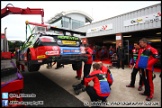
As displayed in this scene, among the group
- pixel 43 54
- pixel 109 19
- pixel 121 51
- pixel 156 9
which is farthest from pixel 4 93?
Result: pixel 109 19

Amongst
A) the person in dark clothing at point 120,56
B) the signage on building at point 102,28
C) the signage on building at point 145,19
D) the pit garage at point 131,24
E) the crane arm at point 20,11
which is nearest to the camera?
the crane arm at point 20,11

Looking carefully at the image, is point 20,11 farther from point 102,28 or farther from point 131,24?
point 102,28

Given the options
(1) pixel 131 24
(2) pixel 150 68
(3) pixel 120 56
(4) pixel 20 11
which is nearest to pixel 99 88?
(2) pixel 150 68

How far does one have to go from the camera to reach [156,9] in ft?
26.1

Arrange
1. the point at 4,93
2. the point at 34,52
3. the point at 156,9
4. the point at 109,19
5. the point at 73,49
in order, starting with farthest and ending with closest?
the point at 109,19
the point at 156,9
the point at 73,49
the point at 34,52
the point at 4,93

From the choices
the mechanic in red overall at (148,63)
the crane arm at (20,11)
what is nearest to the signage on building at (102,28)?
the crane arm at (20,11)

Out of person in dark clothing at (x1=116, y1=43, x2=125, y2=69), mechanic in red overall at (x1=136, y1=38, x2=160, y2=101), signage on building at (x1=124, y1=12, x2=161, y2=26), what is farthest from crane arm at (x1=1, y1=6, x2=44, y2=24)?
signage on building at (x1=124, y1=12, x2=161, y2=26)

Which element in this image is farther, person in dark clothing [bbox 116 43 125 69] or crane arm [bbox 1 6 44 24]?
person in dark clothing [bbox 116 43 125 69]

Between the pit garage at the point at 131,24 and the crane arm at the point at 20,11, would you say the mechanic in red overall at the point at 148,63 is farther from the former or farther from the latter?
A: the pit garage at the point at 131,24

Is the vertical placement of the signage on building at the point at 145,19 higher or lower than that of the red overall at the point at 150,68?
higher

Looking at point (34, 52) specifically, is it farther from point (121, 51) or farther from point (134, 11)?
point (134, 11)

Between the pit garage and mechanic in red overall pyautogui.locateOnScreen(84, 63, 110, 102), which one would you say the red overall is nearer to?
mechanic in red overall pyautogui.locateOnScreen(84, 63, 110, 102)

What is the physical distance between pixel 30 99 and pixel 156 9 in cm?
841

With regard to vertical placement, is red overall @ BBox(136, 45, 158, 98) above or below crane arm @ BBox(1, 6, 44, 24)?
below
